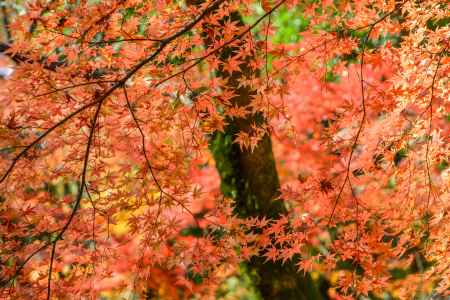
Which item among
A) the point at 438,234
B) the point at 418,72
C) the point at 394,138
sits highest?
the point at 418,72

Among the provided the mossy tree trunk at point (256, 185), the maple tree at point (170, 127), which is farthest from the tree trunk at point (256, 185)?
the maple tree at point (170, 127)

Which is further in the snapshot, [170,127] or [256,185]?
[256,185]

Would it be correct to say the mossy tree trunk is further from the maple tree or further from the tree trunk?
the maple tree

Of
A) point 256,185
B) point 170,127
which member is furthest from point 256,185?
point 170,127

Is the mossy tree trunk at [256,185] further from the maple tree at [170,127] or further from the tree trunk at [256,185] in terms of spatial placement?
the maple tree at [170,127]

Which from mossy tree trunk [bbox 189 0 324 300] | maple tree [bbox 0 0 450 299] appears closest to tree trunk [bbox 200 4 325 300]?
mossy tree trunk [bbox 189 0 324 300]

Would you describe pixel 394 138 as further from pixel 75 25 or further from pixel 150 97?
pixel 75 25

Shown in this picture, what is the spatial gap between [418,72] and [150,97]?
1924 millimetres

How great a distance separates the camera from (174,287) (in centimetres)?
756

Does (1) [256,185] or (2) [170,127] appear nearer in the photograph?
(2) [170,127]

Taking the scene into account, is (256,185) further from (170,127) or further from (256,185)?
(170,127)

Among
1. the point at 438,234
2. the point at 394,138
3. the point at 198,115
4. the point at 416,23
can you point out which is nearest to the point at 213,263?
the point at 198,115

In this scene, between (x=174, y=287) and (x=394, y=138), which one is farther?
(x=174, y=287)

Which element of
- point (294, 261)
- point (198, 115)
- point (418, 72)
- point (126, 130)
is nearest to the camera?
point (198, 115)
